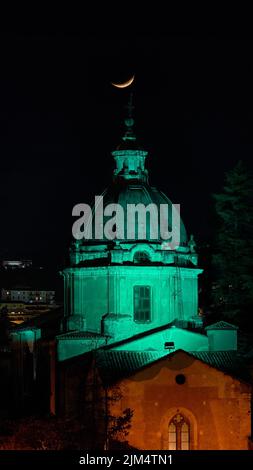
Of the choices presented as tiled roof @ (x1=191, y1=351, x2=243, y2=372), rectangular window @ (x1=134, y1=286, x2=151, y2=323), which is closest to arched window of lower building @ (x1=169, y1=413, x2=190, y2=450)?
tiled roof @ (x1=191, y1=351, x2=243, y2=372)

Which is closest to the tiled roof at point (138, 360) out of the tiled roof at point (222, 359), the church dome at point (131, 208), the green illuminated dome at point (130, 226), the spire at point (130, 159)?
the tiled roof at point (222, 359)

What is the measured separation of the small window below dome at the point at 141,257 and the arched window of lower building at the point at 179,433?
416 inches

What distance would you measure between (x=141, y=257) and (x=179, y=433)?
11.3 metres

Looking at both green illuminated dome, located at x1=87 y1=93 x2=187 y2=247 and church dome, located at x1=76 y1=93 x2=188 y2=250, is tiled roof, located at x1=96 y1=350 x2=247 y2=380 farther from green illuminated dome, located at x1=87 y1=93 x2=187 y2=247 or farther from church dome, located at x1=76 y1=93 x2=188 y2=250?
green illuminated dome, located at x1=87 y1=93 x2=187 y2=247

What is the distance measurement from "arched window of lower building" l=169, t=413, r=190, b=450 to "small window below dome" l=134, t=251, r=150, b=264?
10579 mm

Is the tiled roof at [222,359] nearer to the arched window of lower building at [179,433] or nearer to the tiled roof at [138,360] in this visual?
the tiled roof at [138,360]

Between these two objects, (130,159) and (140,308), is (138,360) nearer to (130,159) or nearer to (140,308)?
(140,308)

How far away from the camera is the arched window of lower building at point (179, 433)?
48.7 m

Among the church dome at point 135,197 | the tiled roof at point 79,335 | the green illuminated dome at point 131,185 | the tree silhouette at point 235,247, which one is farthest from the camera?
the tree silhouette at point 235,247

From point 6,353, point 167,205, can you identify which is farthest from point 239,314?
point 6,353

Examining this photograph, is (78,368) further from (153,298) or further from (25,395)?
(25,395)

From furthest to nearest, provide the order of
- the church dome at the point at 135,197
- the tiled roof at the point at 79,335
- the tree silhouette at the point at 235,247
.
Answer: the tree silhouette at the point at 235,247 → the church dome at the point at 135,197 → the tiled roof at the point at 79,335

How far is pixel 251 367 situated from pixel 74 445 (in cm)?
1107

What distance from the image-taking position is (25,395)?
6297 cm
